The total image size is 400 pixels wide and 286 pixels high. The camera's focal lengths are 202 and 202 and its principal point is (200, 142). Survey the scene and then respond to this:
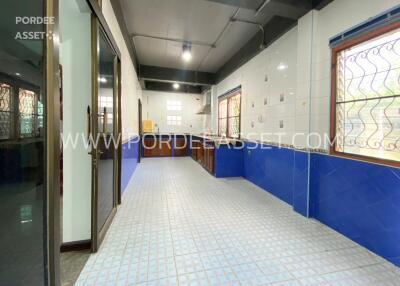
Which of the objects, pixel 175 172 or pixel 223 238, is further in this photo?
pixel 175 172

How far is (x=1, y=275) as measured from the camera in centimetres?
83

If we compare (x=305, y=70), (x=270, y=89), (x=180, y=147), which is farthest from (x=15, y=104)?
(x=180, y=147)

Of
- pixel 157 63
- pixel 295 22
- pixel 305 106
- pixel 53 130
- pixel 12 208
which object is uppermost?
pixel 157 63

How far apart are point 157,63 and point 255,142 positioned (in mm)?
3683

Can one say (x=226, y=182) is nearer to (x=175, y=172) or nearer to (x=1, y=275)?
(x=175, y=172)

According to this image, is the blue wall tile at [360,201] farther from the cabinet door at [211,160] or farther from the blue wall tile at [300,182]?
the cabinet door at [211,160]

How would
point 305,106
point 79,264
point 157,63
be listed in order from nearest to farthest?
point 79,264
point 305,106
point 157,63

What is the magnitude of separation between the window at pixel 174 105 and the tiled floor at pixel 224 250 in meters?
5.53

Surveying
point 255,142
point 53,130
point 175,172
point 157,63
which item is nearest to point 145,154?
point 175,172

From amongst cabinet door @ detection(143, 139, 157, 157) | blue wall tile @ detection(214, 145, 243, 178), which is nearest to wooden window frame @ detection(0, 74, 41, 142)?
blue wall tile @ detection(214, 145, 243, 178)

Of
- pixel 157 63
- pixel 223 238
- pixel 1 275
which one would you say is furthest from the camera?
pixel 157 63

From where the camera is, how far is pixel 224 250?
6.31ft

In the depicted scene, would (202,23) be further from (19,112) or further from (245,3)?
(19,112)

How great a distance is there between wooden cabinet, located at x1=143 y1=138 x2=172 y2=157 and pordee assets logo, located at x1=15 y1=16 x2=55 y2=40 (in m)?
6.54
